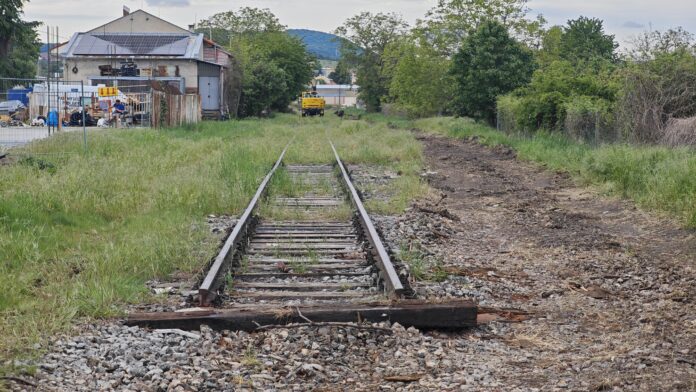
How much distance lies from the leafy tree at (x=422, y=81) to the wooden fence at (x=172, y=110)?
22.8 m

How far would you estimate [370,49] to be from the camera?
93.2 m

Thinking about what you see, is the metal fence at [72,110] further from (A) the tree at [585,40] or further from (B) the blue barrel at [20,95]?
(A) the tree at [585,40]

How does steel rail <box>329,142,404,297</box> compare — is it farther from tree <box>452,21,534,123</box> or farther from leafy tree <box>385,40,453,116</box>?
leafy tree <box>385,40,453,116</box>

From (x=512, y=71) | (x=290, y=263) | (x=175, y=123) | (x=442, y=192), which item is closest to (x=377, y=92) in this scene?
(x=512, y=71)

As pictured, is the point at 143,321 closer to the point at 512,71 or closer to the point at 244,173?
the point at 244,173

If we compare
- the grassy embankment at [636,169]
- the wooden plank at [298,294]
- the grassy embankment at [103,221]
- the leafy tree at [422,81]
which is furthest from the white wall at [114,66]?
the wooden plank at [298,294]

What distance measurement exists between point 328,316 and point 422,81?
55112mm

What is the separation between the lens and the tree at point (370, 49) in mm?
90062

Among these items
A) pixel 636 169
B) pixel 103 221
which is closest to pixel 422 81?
pixel 636 169

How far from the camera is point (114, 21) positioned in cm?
6388

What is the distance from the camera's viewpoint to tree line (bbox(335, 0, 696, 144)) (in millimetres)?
20017

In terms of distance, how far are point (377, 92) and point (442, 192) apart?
75186 mm

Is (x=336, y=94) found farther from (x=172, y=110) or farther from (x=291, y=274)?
(x=291, y=274)

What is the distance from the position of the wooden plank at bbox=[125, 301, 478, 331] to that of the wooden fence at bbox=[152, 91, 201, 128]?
25.9 meters
